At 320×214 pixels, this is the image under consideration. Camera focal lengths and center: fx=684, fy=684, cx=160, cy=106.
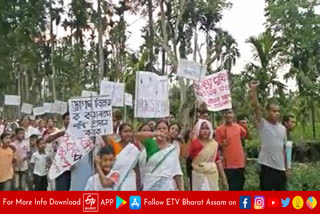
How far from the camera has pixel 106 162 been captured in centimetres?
627

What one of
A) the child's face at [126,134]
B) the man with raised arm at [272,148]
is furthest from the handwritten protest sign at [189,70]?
the child's face at [126,134]

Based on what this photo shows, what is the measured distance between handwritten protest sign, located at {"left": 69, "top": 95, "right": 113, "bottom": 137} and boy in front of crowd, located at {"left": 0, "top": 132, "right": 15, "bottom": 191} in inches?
126

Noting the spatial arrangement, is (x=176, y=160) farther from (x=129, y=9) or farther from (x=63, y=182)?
(x=129, y=9)

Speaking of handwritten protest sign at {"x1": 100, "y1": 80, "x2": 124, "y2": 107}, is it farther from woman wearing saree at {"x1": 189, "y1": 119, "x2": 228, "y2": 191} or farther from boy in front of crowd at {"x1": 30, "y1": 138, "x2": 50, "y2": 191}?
woman wearing saree at {"x1": 189, "y1": 119, "x2": 228, "y2": 191}

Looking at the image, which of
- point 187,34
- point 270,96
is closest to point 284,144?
point 270,96

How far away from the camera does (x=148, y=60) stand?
3036cm

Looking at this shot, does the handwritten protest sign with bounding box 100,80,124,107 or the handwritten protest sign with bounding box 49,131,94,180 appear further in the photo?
the handwritten protest sign with bounding box 100,80,124,107

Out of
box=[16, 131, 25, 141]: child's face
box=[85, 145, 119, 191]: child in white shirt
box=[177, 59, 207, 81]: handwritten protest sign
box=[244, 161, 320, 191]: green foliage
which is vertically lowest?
box=[244, 161, 320, 191]: green foliage

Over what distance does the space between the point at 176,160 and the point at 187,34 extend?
93.3 feet

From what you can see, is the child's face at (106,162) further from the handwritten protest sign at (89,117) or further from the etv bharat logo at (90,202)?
the handwritten protest sign at (89,117)

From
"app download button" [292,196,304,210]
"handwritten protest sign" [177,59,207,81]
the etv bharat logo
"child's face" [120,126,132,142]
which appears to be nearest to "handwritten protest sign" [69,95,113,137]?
"child's face" [120,126,132,142]

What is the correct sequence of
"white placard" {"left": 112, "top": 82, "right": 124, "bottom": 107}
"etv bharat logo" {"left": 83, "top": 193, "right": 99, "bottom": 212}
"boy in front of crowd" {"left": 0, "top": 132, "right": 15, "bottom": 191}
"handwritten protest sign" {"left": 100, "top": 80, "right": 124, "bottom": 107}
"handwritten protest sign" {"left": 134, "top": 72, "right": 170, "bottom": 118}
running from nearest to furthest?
"etv bharat logo" {"left": 83, "top": 193, "right": 99, "bottom": 212}
"handwritten protest sign" {"left": 134, "top": 72, "right": 170, "bottom": 118}
"boy in front of crowd" {"left": 0, "top": 132, "right": 15, "bottom": 191}
"handwritten protest sign" {"left": 100, "top": 80, "right": 124, "bottom": 107}
"white placard" {"left": 112, "top": 82, "right": 124, "bottom": 107}

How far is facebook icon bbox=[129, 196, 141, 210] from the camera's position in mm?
5820

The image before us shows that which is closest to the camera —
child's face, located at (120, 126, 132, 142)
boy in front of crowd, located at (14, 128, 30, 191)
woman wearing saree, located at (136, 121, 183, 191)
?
woman wearing saree, located at (136, 121, 183, 191)
